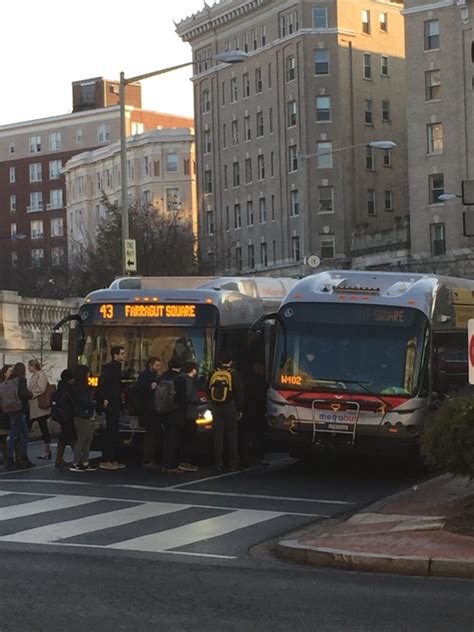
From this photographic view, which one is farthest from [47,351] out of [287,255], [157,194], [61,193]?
[61,193]

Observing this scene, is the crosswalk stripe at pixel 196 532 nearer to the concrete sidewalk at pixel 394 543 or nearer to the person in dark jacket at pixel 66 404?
the concrete sidewalk at pixel 394 543

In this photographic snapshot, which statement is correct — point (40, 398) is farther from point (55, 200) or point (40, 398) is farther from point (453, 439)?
point (55, 200)

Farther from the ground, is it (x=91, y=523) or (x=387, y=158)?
(x=387, y=158)

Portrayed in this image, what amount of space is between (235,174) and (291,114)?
7.86m

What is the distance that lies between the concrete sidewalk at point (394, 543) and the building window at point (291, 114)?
2693 inches

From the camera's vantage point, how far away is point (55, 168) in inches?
5187

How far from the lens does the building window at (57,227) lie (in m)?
129

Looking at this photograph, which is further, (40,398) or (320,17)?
(320,17)

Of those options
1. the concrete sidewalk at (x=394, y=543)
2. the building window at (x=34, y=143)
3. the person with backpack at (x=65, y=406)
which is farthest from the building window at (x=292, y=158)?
the concrete sidewalk at (x=394, y=543)

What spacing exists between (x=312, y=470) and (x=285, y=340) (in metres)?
2.17

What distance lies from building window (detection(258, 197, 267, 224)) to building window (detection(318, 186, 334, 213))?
580cm

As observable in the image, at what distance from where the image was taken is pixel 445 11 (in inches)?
2803

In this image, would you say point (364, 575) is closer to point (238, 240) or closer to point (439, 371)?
point (439, 371)

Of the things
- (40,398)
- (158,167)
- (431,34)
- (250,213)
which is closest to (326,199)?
(250,213)
